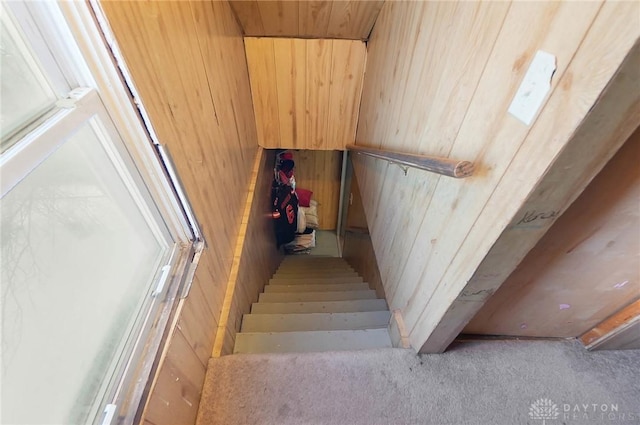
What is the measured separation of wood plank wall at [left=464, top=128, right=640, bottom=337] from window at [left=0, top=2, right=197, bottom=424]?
1.28 m

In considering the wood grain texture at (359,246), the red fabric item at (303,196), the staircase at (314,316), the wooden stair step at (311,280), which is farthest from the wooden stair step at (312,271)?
the red fabric item at (303,196)

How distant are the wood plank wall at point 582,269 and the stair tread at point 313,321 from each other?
2.24 ft

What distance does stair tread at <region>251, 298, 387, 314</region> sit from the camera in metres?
2.29

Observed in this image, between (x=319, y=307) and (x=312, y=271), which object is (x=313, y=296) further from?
(x=312, y=271)

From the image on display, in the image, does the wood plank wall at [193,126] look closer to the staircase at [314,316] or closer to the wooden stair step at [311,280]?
the staircase at [314,316]

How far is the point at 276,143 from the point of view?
3018 mm

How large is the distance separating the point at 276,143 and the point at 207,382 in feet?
7.29

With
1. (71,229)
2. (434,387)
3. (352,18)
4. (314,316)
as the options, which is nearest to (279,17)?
(352,18)

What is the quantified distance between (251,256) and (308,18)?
176 cm

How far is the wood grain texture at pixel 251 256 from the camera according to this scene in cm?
163

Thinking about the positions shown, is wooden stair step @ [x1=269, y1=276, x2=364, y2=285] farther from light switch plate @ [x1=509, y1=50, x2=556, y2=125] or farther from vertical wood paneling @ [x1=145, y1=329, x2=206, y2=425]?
light switch plate @ [x1=509, y1=50, x2=556, y2=125]

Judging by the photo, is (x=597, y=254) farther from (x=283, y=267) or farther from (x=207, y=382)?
(x=283, y=267)

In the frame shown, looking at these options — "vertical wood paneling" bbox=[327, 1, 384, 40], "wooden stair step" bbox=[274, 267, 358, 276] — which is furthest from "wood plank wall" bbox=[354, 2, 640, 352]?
"wooden stair step" bbox=[274, 267, 358, 276]

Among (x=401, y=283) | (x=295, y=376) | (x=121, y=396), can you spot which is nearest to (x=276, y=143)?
(x=401, y=283)
